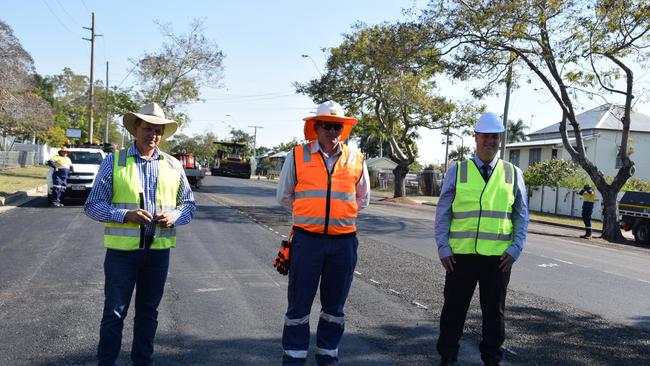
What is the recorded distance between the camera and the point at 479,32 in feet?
73.5

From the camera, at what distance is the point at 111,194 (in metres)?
4.34

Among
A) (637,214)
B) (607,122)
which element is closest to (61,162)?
(637,214)

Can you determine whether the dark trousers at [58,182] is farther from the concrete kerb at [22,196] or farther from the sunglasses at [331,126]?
the sunglasses at [331,126]

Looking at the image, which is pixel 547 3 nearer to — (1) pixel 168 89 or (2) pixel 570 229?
(2) pixel 570 229

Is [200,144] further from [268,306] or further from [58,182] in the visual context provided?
[268,306]

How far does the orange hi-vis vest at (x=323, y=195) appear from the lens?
4516mm

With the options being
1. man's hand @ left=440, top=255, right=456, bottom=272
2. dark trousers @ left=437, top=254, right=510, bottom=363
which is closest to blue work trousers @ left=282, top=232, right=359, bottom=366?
man's hand @ left=440, top=255, right=456, bottom=272

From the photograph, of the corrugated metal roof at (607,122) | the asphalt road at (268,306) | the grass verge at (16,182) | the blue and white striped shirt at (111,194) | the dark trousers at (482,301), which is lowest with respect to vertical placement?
the asphalt road at (268,306)

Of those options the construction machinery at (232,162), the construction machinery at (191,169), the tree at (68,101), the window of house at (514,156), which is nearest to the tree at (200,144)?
the tree at (68,101)

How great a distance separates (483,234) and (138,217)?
8.40 ft

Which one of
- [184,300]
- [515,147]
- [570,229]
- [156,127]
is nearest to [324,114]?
[156,127]

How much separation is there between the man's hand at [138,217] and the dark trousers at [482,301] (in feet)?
7.78

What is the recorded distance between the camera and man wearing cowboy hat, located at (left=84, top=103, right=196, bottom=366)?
4223mm

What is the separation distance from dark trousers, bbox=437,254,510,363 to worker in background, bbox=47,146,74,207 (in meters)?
15.8
